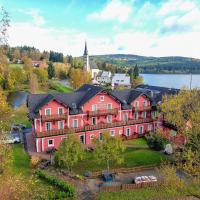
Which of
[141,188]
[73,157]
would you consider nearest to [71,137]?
[73,157]

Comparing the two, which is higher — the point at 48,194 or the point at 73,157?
the point at 73,157

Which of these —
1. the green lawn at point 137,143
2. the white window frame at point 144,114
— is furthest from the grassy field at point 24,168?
the white window frame at point 144,114

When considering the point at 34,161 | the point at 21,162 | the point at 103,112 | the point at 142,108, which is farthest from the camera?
the point at 142,108

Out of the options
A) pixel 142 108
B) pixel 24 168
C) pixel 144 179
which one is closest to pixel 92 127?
pixel 142 108

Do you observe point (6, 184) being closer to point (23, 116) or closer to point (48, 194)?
point (48, 194)

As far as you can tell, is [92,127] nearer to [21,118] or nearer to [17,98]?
[21,118]

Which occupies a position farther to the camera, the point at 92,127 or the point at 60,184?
the point at 92,127

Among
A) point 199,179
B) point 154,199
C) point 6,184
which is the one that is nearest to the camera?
point 6,184

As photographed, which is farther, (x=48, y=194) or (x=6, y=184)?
(x=48, y=194)
